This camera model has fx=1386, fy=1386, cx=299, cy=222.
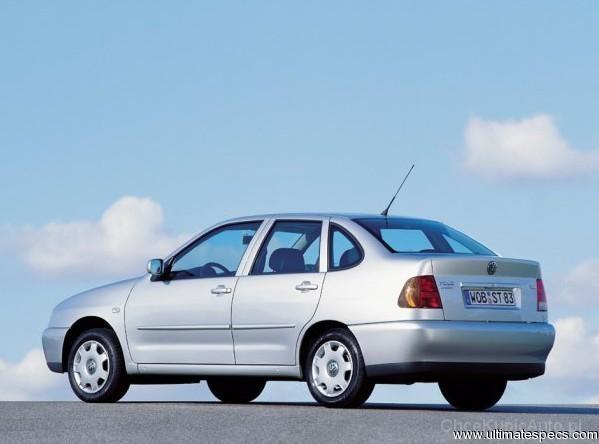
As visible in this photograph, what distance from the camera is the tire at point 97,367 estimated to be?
14266 mm

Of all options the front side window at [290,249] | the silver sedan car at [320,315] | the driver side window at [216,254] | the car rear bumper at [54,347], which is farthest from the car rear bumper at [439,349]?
the car rear bumper at [54,347]

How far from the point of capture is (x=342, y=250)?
42.7 ft

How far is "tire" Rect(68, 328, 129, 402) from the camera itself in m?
14.3

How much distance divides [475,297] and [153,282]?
11.7ft

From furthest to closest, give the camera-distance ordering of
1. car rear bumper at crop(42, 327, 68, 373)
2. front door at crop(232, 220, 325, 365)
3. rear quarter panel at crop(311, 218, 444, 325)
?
car rear bumper at crop(42, 327, 68, 373) → front door at crop(232, 220, 325, 365) → rear quarter panel at crop(311, 218, 444, 325)

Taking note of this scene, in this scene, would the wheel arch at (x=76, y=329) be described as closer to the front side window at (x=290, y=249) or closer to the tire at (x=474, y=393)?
the front side window at (x=290, y=249)

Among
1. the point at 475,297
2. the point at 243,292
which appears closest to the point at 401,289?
the point at 475,297

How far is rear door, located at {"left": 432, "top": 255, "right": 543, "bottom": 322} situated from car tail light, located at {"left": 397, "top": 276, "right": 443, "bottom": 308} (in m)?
0.09

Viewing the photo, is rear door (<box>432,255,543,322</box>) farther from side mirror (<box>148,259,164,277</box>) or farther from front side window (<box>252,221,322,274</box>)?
side mirror (<box>148,259,164,277</box>)

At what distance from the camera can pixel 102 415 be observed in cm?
1213

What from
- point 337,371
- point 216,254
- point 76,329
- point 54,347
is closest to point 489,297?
point 337,371

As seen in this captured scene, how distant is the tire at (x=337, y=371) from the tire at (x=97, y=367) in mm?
2407

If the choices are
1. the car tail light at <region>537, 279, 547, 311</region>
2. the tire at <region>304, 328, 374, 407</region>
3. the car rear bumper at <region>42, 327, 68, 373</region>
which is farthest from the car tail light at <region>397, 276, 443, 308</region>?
the car rear bumper at <region>42, 327, 68, 373</region>

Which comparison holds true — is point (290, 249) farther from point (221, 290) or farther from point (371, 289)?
point (371, 289)
